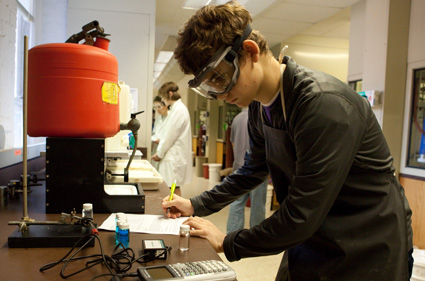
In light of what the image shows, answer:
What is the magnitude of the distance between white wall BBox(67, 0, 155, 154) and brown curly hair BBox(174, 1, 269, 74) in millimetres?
2731

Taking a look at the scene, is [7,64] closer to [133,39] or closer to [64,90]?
[64,90]

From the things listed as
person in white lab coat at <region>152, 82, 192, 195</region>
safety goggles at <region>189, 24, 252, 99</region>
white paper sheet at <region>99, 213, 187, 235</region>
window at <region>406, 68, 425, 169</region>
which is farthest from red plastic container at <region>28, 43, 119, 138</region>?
window at <region>406, 68, 425, 169</region>

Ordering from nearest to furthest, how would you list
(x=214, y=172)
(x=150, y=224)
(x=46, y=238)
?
(x=46, y=238), (x=150, y=224), (x=214, y=172)

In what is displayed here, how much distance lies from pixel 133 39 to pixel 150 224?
113 inches

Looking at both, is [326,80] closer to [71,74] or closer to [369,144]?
[369,144]

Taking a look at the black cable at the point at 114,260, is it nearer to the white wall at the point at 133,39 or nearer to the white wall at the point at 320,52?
the white wall at the point at 133,39

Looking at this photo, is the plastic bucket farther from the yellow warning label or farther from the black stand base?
the black stand base

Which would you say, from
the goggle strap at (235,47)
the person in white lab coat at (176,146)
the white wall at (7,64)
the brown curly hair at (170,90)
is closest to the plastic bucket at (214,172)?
the person in white lab coat at (176,146)

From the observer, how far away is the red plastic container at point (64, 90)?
1.20m

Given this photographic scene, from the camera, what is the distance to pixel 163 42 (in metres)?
6.55

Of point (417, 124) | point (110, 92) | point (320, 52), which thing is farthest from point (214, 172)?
point (110, 92)

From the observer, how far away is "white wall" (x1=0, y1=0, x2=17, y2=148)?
2.01 m

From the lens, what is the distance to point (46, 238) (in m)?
0.93

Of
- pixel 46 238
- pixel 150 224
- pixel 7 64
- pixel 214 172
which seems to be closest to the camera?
pixel 46 238
